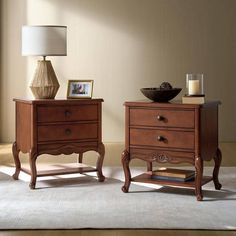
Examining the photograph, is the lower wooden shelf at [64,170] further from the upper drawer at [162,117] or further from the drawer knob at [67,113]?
the upper drawer at [162,117]

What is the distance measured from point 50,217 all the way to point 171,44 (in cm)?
375

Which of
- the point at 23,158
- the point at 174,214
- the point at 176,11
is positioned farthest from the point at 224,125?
the point at 174,214

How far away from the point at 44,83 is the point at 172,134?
101 cm

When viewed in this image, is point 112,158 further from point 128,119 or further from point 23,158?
point 128,119

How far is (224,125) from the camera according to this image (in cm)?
654

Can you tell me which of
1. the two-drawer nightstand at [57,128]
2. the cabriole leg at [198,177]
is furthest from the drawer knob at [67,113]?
the cabriole leg at [198,177]

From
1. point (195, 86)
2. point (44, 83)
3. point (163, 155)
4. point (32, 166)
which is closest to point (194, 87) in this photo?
point (195, 86)

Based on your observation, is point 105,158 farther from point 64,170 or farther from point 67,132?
point 67,132

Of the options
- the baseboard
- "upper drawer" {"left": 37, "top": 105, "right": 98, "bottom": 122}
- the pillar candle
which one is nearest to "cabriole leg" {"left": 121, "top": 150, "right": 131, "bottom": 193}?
"upper drawer" {"left": 37, "top": 105, "right": 98, "bottom": 122}

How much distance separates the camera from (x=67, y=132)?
399cm

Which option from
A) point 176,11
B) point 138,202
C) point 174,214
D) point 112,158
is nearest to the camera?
point 174,214

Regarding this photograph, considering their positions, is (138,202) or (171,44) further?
(171,44)

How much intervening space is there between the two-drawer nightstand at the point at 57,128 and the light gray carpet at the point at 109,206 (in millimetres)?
223

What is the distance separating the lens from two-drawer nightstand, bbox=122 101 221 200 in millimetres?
3488
